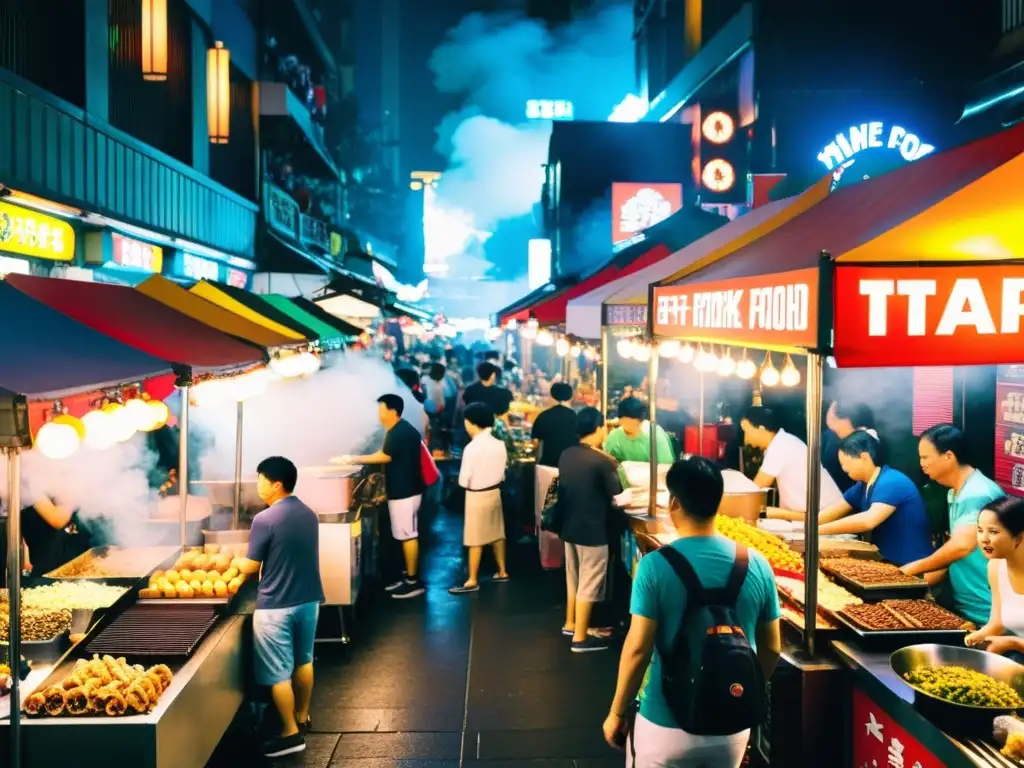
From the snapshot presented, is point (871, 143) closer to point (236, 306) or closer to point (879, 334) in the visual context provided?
point (236, 306)

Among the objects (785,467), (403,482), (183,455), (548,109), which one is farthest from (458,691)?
(548,109)

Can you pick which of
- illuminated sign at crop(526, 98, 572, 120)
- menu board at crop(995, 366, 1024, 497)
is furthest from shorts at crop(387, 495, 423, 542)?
illuminated sign at crop(526, 98, 572, 120)

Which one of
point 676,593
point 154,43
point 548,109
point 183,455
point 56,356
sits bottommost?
point 676,593

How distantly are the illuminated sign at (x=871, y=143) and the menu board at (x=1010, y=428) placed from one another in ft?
23.0

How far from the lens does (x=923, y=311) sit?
3209 mm

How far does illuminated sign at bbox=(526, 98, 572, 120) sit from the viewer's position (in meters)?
56.1

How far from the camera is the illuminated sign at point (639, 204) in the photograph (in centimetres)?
2309

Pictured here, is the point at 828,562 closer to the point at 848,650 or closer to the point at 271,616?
the point at 848,650

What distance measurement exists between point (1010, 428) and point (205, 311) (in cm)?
757

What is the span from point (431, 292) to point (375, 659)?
93107mm

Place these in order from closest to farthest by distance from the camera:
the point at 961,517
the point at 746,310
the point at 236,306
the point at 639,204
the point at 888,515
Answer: the point at 746,310
the point at 961,517
the point at 888,515
the point at 236,306
the point at 639,204

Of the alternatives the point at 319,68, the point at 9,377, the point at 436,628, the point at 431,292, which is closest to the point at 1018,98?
the point at 436,628

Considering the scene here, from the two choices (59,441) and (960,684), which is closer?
(960,684)

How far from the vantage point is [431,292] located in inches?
3935
